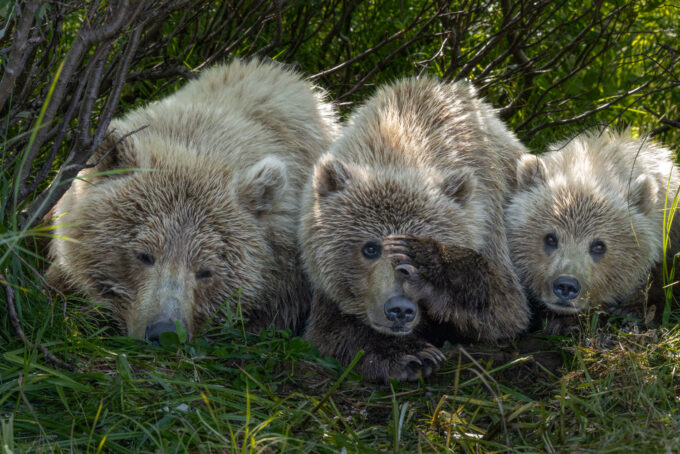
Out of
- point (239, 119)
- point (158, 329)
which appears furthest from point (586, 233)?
point (158, 329)

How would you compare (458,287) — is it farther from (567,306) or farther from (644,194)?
(644,194)

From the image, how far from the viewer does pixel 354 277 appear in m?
4.00

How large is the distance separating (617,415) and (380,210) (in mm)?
1570

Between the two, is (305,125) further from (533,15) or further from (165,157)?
(533,15)

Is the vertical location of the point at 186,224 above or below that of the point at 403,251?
below

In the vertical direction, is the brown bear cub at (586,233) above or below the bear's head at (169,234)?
above

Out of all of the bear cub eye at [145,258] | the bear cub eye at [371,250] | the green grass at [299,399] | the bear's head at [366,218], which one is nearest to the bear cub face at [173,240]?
the bear cub eye at [145,258]

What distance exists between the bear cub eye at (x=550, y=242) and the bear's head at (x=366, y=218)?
67 centimetres

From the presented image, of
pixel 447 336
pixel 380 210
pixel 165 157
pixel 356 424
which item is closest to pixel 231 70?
pixel 165 157

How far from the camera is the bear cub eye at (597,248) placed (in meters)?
4.50

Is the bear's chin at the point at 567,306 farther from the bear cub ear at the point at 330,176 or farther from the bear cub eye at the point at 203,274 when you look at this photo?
the bear cub eye at the point at 203,274

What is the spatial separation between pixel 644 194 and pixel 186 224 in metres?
2.74

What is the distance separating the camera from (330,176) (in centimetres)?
407

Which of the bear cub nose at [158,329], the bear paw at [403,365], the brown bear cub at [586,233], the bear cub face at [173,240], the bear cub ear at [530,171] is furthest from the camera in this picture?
the bear cub ear at [530,171]
